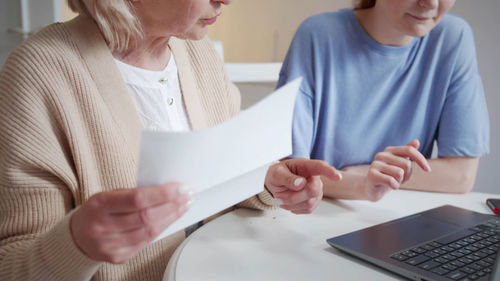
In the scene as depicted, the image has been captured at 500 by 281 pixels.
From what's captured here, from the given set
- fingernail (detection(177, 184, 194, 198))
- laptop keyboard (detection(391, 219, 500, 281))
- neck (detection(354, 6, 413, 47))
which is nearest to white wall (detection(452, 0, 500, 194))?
neck (detection(354, 6, 413, 47))

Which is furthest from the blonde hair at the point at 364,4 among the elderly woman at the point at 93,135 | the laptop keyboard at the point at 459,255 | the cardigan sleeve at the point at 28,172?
the cardigan sleeve at the point at 28,172

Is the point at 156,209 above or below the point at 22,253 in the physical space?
above

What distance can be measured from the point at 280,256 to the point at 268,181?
0.19 metres

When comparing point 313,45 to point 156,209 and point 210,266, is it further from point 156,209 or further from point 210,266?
point 156,209

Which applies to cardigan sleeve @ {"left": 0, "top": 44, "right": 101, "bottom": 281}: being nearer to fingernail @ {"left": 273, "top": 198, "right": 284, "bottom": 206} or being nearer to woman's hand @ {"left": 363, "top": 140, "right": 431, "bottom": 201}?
fingernail @ {"left": 273, "top": 198, "right": 284, "bottom": 206}

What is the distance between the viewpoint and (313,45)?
1256 millimetres

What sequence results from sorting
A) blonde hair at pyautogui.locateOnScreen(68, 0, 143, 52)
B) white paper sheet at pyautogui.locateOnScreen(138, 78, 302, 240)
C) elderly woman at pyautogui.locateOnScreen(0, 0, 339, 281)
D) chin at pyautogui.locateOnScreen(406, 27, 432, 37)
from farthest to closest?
chin at pyautogui.locateOnScreen(406, 27, 432, 37), blonde hair at pyautogui.locateOnScreen(68, 0, 143, 52), elderly woman at pyautogui.locateOnScreen(0, 0, 339, 281), white paper sheet at pyautogui.locateOnScreen(138, 78, 302, 240)

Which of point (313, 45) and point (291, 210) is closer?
point (291, 210)

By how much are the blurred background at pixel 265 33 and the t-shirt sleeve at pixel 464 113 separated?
57 centimetres

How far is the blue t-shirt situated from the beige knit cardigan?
1.62ft

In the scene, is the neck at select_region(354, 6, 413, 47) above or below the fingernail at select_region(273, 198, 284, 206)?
above

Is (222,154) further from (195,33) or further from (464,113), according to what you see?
(464,113)

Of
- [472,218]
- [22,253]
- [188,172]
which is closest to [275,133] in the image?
[188,172]

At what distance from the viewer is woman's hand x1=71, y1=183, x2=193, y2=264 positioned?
0.45 meters
